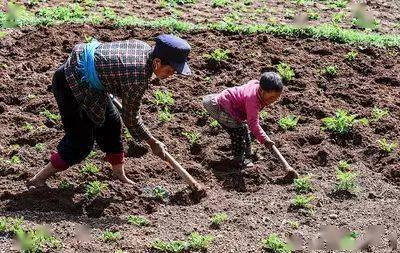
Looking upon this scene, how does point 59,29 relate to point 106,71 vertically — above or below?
below

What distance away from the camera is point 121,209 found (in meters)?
6.18

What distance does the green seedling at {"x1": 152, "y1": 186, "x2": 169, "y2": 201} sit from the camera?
639 centimetres

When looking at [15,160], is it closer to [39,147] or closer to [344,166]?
[39,147]

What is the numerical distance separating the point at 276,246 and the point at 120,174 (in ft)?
5.39

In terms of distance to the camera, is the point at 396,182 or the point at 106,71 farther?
the point at 396,182

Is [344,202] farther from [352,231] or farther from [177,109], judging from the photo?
[177,109]

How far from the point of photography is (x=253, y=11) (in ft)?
36.3

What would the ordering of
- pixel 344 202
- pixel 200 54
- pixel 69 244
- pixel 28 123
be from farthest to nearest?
pixel 200 54 < pixel 28 123 < pixel 344 202 < pixel 69 244

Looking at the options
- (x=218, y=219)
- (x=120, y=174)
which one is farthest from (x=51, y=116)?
(x=218, y=219)

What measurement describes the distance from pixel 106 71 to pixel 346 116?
3.04m

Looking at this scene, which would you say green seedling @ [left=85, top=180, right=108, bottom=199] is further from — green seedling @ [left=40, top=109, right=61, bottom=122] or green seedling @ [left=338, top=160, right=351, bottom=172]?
green seedling @ [left=338, top=160, right=351, bottom=172]

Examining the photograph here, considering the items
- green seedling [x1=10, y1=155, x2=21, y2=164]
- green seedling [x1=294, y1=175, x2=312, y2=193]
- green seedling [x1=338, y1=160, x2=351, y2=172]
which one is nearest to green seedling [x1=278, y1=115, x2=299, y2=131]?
green seedling [x1=338, y1=160, x2=351, y2=172]

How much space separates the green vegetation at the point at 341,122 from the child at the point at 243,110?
0.99 metres

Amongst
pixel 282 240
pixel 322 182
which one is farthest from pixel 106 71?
pixel 322 182
